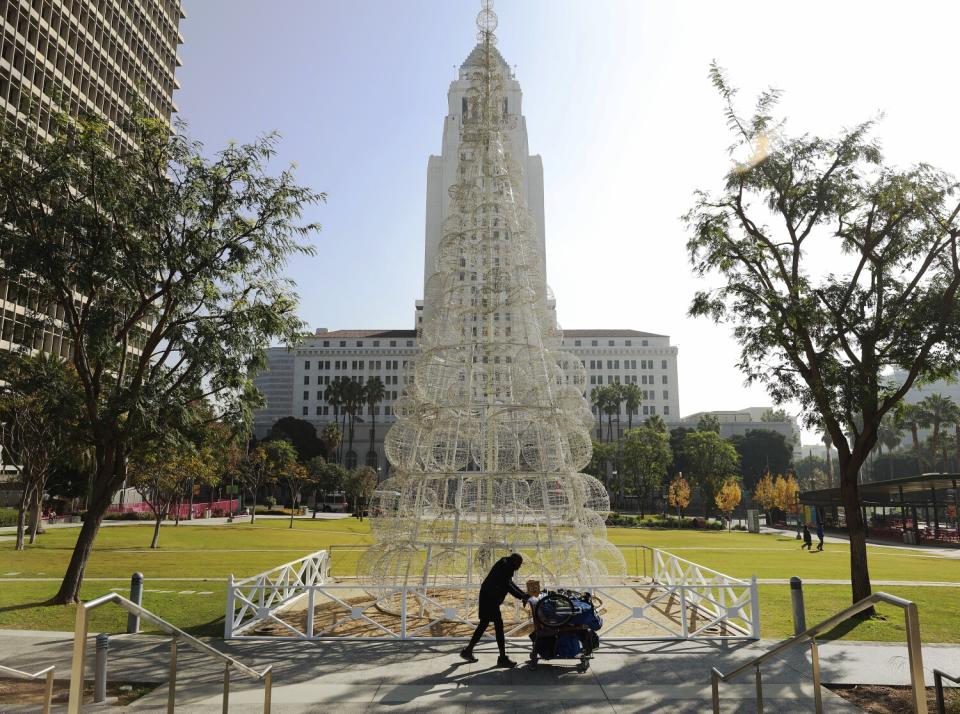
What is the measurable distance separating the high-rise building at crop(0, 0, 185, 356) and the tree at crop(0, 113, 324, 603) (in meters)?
26.8

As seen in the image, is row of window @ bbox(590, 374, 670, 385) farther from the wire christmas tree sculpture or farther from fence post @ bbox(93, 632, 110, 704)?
fence post @ bbox(93, 632, 110, 704)

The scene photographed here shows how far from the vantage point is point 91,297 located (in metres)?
16.3

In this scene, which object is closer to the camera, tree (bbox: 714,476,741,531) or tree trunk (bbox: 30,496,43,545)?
tree trunk (bbox: 30,496,43,545)

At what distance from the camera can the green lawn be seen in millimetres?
14688

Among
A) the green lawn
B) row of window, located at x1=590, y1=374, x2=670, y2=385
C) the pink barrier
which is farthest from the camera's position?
row of window, located at x1=590, y1=374, x2=670, y2=385

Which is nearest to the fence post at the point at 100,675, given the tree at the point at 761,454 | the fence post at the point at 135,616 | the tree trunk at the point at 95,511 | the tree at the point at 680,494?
the fence post at the point at 135,616

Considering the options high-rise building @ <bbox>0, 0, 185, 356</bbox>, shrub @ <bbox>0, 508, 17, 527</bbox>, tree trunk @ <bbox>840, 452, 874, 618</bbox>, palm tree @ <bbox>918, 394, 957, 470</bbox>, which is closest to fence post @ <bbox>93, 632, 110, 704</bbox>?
tree trunk @ <bbox>840, 452, 874, 618</bbox>

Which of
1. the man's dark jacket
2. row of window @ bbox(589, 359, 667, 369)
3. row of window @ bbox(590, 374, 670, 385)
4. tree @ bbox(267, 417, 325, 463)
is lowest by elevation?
the man's dark jacket

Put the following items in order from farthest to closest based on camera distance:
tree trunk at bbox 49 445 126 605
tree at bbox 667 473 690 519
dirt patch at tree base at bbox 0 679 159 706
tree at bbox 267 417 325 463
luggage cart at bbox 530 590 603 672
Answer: tree at bbox 267 417 325 463 → tree at bbox 667 473 690 519 → tree trunk at bbox 49 445 126 605 → luggage cart at bbox 530 590 603 672 → dirt patch at tree base at bbox 0 679 159 706

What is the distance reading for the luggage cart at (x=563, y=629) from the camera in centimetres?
1035

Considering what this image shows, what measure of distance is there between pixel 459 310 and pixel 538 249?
134 inches

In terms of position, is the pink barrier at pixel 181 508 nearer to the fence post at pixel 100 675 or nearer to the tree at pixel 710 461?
the tree at pixel 710 461

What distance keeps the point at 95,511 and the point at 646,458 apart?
6149 centimetres

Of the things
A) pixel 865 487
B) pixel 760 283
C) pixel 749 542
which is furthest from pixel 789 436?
→ pixel 760 283
